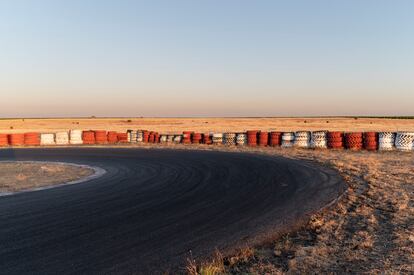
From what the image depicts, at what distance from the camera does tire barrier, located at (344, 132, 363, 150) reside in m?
26.0

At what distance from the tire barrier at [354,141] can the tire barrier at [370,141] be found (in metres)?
0.31

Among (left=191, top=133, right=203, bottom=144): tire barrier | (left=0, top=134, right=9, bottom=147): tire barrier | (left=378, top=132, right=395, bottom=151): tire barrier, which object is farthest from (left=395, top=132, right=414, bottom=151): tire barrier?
(left=0, top=134, right=9, bottom=147): tire barrier

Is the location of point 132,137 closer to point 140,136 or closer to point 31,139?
point 140,136

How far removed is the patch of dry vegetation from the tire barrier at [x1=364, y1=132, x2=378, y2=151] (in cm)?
1382

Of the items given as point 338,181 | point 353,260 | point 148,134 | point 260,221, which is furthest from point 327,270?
point 148,134

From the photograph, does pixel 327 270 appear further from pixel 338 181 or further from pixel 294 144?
pixel 294 144

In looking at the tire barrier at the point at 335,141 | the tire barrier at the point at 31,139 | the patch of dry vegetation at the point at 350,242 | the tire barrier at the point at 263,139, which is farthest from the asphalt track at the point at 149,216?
the tire barrier at the point at 31,139

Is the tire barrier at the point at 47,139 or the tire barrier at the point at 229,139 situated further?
the tire barrier at the point at 47,139

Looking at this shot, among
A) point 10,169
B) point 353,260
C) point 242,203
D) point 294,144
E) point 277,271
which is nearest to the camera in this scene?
point 277,271

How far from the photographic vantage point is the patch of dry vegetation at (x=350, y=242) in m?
6.16

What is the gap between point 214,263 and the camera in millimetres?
6215

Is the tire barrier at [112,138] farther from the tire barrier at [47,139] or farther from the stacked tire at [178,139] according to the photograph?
the stacked tire at [178,139]

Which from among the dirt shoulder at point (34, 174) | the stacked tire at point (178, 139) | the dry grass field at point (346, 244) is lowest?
the dry grass field at point (346, 244)

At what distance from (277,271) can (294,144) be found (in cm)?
2193
